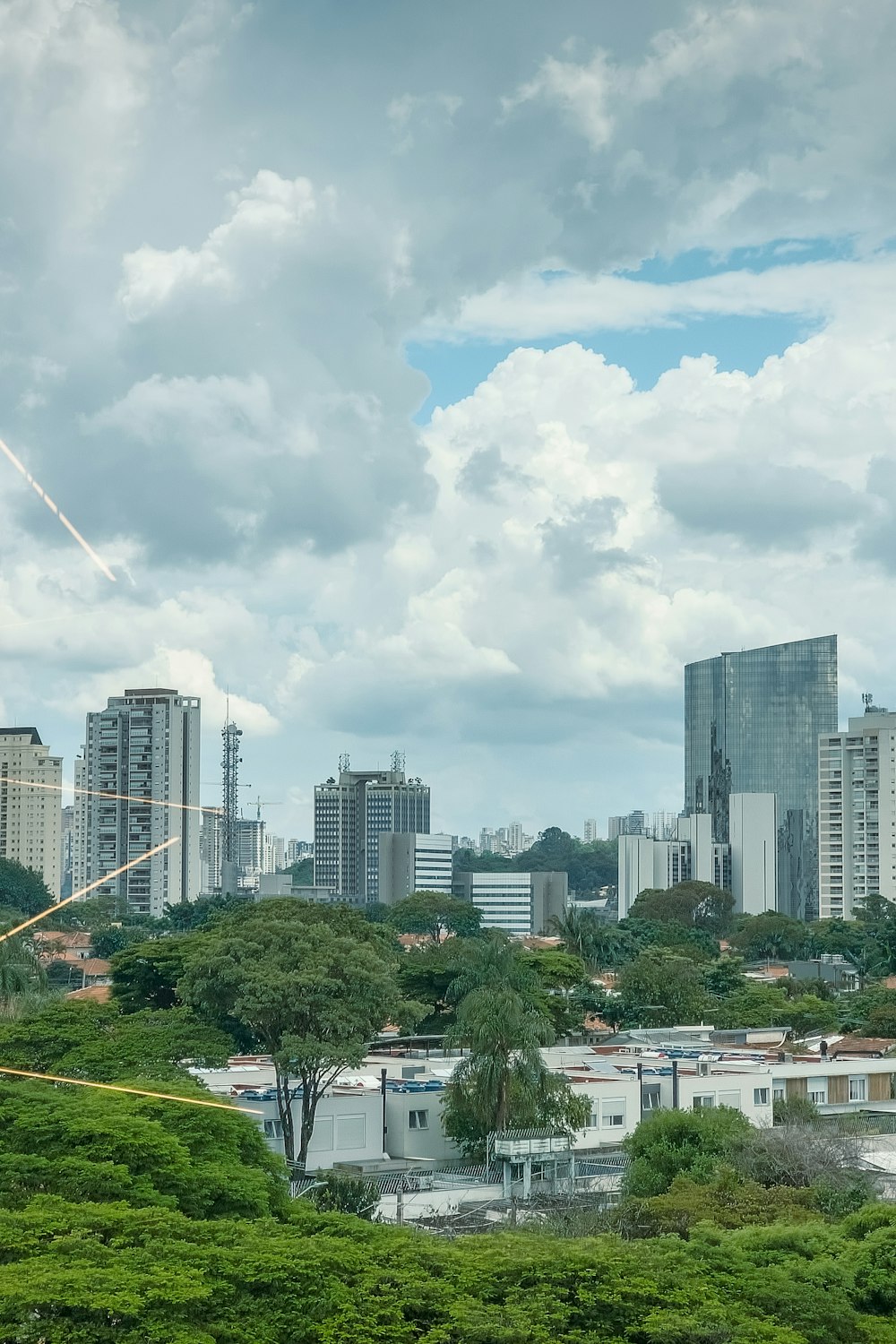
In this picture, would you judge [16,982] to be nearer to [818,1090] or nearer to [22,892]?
[818,1090]

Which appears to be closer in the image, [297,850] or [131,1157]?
[131,1157]

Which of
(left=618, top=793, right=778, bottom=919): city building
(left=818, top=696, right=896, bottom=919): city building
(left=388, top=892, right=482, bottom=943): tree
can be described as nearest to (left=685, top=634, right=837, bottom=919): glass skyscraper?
(left=618, top=793, right=778, bottom=919): city building

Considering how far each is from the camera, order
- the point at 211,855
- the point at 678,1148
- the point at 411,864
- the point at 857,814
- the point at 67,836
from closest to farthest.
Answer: the point at 678,1148 → the point at 67,836 → the point at 857,814 → the point at 211,855 → the point at 411,864

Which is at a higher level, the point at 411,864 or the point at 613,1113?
the point at 411,864

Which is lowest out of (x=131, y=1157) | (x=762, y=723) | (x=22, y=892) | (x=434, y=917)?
(x=434, y=917)

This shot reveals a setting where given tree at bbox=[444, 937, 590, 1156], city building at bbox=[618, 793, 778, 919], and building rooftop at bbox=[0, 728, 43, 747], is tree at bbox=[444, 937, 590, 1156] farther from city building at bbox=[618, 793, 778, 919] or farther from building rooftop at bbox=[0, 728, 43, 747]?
city building at bbox=[618, 793, 778, 919]

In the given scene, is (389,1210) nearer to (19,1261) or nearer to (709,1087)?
(709,1087)

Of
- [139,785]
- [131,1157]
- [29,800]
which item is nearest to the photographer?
[131,1157]

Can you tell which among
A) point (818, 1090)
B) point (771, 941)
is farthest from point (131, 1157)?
point (771, 941)

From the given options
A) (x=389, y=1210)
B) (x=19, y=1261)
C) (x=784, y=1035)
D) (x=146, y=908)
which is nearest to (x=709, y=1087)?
(x=389, y=1210)
